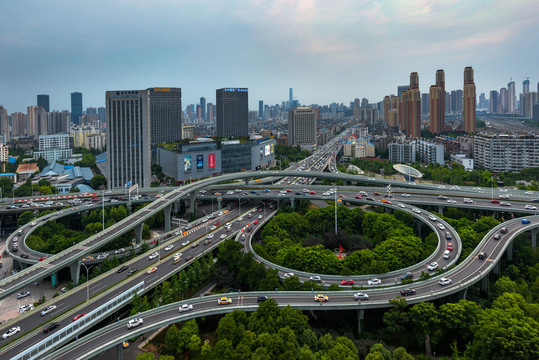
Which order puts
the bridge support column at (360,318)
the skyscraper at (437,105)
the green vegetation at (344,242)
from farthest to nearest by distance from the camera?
the skyscraper at (437,105) < the green vegetation at (344,242) < the bridge support column at (360,318)

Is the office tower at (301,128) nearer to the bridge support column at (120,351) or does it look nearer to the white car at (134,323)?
the white car at (134,323)

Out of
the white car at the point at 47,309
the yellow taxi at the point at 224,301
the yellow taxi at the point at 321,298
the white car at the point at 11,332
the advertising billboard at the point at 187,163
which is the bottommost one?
the white car at the point at 11,332

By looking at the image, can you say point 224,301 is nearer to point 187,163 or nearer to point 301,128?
point 187,163

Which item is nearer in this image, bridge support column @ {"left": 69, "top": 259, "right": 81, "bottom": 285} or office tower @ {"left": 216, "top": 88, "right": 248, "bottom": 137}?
bridge support column @ {"left": 69, "top": 259, "right": 81, "bottom": 285}

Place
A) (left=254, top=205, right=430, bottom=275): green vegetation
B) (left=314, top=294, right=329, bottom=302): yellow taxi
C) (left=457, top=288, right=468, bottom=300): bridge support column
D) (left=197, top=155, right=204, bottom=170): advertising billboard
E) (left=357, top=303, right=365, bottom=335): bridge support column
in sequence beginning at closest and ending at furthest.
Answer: (left=357, top=303, right=365, bottom=335): bridge support column
(left=314, top=294, right=329, bottom=302): yellow taxi
(left=457, top=288, right=468, bottom=300): bridge support column
(left=254, top=205, right=430, bottom=275): green vegetation
(left=197, top=155, right=204, bottom=170): advertising billboard

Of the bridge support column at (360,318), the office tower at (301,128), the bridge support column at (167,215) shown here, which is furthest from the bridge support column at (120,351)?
the office tower at (301,128)

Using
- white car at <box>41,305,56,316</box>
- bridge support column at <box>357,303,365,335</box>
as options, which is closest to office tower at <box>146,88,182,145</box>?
white car at <box>41,305,56,316</box>

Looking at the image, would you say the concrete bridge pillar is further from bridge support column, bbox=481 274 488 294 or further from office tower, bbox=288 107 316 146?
office tower, bbox=288 107 316 146

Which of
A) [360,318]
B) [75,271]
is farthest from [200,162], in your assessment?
[360,318]
